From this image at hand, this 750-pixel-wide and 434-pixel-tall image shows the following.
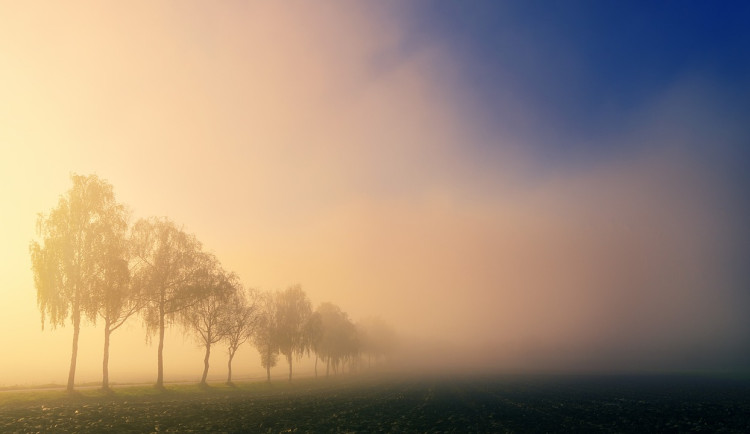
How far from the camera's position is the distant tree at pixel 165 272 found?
182 ft

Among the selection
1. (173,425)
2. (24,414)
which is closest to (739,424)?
(173,425)

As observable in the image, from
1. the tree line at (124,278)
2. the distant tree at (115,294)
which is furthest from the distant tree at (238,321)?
the distant tree at (115,294)

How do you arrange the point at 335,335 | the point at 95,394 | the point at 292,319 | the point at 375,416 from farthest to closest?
the point at 335,335, the point at 292,319, the point at 95,394, the point at 375,416

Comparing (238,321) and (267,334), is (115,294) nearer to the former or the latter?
(238,321)

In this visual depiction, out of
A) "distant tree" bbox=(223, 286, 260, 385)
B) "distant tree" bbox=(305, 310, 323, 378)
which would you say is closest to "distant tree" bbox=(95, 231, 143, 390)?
"distant tree" bbox=(223, 286, 260, 385)

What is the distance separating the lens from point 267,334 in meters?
88.5

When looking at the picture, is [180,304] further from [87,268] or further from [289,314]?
[289,314]

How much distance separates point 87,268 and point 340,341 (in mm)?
78707

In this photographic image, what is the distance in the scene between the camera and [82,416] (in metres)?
30.7

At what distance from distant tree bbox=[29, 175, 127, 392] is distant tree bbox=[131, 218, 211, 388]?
4775mm

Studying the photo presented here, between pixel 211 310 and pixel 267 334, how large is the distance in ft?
76.5

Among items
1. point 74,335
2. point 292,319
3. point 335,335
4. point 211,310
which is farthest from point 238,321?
point 335,335

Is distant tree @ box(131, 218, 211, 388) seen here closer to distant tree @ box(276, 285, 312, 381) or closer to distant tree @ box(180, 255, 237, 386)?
distant tree @ box(180, 255, 237, 386)

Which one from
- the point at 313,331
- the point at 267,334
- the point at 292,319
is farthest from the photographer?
the point at 313,331
